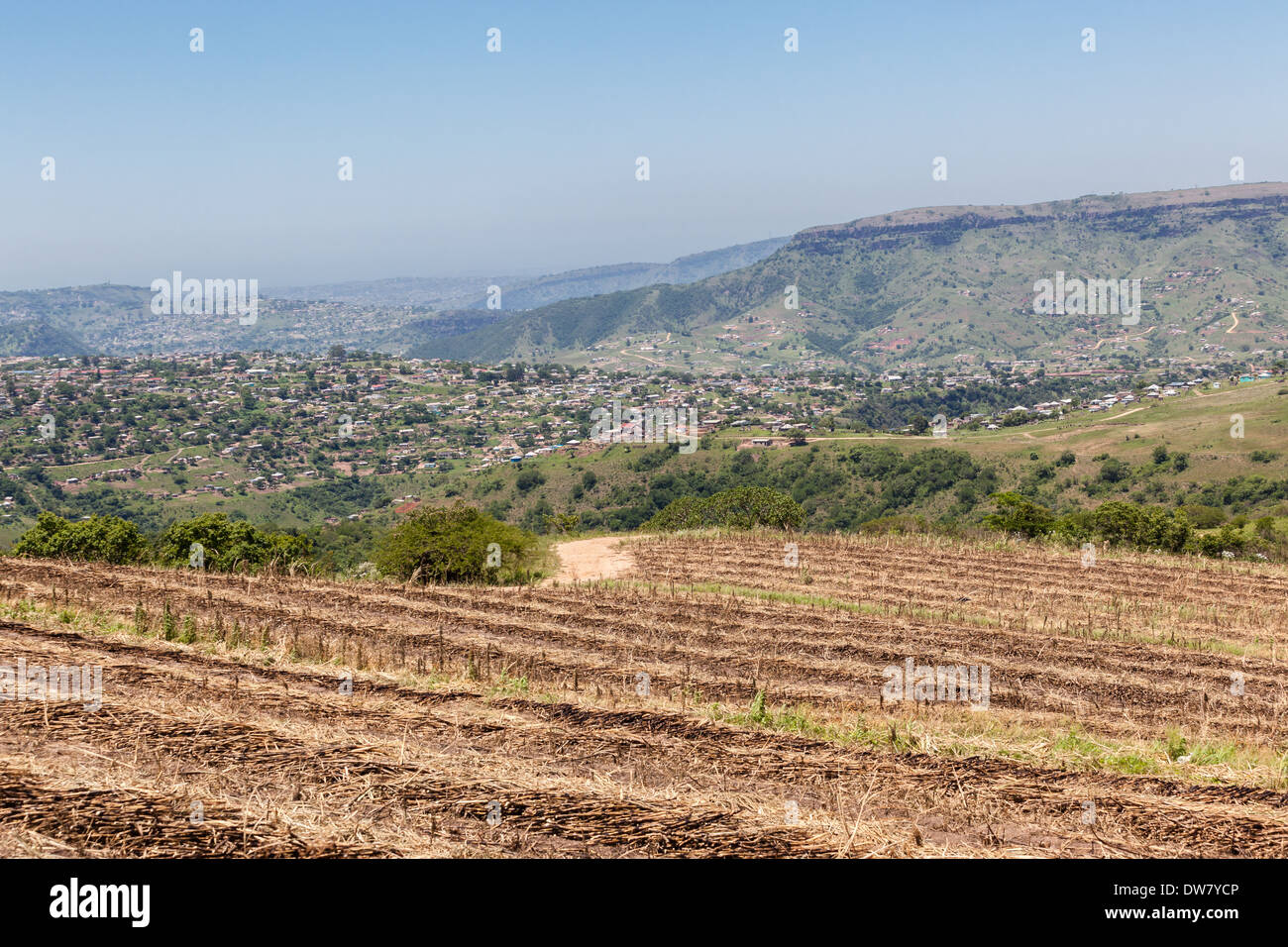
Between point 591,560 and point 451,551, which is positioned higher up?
point 451,551

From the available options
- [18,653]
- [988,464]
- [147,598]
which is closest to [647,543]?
[147,598]

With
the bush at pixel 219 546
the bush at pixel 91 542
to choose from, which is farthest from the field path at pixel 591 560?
the bush at pixel 91 542

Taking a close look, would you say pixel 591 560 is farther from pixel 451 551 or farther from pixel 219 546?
pixel 219 546

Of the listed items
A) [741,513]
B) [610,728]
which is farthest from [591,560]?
[610,728]

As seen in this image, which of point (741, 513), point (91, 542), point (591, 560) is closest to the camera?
point (91, 542)

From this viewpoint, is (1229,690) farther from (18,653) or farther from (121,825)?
(18,653)
